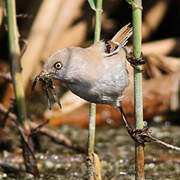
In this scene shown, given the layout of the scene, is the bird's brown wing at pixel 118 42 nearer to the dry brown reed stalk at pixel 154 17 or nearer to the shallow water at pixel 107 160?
the shallow water at pixel 107 160

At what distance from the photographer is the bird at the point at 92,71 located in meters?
2.20

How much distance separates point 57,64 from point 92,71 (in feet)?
0.65

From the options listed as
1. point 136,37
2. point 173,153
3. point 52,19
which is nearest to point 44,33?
point 52,19

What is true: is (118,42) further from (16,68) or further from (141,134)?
(16,68)

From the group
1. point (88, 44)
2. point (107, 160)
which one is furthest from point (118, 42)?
point (88, 44)

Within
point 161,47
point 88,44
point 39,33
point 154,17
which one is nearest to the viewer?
point 39,33

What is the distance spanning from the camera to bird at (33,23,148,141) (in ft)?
7.23

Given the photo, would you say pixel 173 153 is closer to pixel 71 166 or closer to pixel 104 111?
pixel 71 166

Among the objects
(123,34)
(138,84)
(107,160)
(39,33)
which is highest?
(39,33)

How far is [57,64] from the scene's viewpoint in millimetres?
2176

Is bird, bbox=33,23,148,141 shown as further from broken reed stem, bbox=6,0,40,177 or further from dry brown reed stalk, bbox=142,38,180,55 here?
dry brown reed stalk, bbox=142,38,180,55

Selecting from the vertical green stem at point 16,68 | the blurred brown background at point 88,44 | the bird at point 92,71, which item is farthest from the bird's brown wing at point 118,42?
the blurred brown background at point 88,44

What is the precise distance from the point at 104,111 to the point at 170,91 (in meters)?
0.76

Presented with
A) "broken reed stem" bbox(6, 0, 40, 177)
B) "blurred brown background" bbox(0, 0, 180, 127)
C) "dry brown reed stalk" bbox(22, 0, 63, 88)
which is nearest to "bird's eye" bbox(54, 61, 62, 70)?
"broken reed stem" bbox(6, 0, 40, 177)
